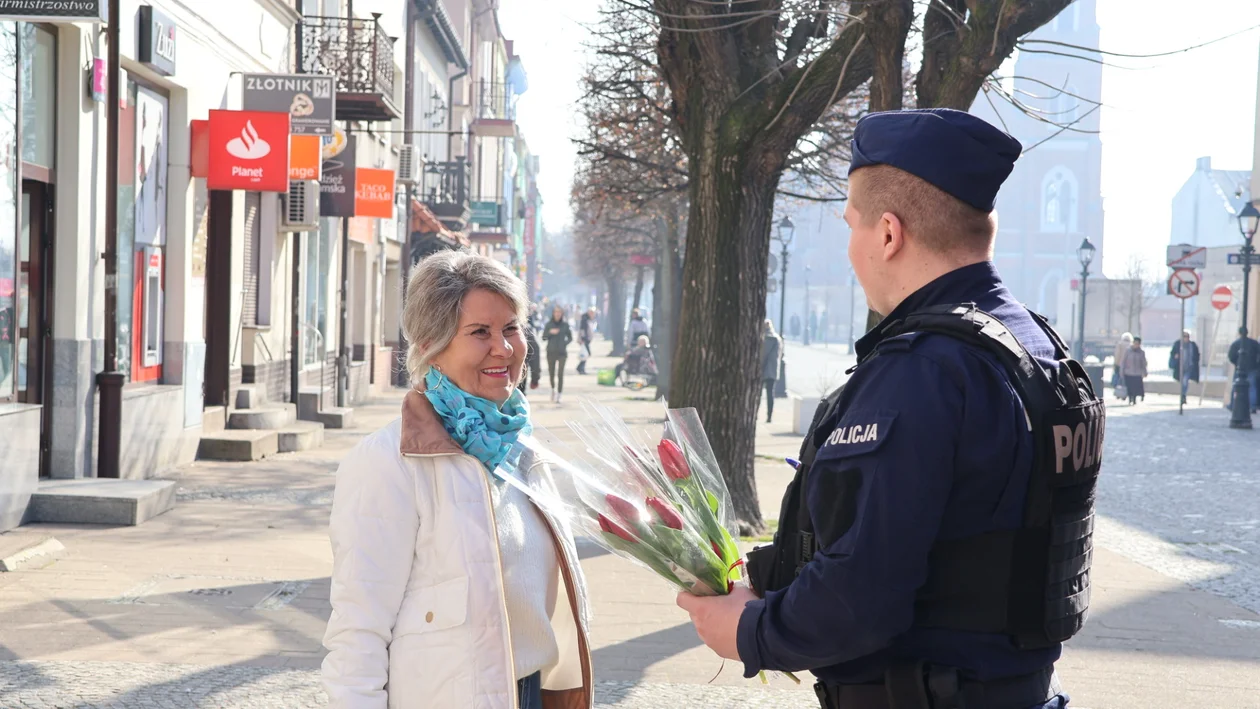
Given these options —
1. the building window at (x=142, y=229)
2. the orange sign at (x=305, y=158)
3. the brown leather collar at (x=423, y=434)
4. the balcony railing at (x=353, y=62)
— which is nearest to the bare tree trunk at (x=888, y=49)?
the brown leather collar at (x=423, y=434)

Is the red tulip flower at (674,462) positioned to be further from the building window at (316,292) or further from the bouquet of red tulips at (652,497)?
the building window at (316,292)

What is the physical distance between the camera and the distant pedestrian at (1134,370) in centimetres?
3256

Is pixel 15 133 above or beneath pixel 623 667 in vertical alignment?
above

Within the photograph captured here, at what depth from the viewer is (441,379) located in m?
3.22

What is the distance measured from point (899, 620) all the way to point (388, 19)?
26.0 meters

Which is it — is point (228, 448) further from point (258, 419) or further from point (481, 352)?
point (481, 352)

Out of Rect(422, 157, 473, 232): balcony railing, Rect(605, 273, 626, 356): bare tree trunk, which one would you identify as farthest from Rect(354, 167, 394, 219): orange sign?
Rect(605, 273, 626, 356): bare tree trunk

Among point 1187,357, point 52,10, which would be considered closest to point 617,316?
point 1187,357

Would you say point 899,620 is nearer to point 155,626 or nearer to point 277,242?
point 155,626

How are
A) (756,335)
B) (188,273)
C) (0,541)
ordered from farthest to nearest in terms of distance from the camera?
1. (188,273)
2. (756,335)
3. (0,541)

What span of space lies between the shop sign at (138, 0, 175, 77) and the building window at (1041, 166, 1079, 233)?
4275 inches

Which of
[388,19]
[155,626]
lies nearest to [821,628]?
[155,626]

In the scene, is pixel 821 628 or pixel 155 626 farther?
pixel 155 626

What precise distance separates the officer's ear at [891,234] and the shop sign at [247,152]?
40.9 ft
